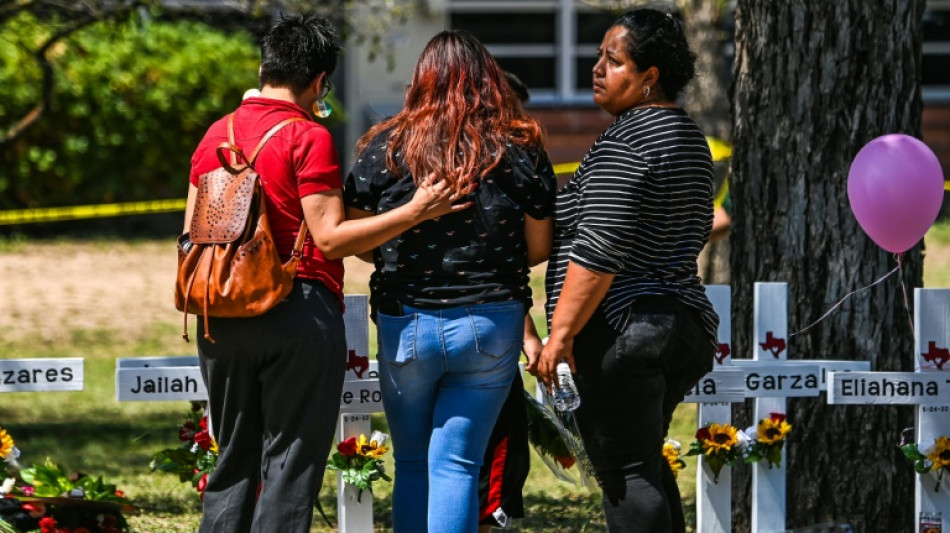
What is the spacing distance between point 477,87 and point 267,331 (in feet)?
2.80

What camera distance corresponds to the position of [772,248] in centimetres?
520

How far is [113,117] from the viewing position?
17.3 metres

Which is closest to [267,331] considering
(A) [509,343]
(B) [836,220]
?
(A) [509,343]

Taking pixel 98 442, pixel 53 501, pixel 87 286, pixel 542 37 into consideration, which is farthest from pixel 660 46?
pixel 542 37

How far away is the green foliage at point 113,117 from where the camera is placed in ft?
55.9

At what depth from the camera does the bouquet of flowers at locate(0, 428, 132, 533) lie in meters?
4.65

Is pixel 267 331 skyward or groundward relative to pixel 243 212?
groundward

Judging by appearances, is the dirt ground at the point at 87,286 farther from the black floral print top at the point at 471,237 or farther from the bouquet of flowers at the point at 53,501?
the black floral print top at the point at 471,237

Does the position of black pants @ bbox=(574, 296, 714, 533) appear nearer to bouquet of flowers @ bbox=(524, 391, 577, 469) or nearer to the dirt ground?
bouquet of flowers @ bbox=(524, 391, 577, 469)

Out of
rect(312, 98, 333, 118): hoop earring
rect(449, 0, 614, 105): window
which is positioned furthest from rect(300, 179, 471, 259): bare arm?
rect(449, 0, 614, 105): window

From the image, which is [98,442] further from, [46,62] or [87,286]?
[87,286]

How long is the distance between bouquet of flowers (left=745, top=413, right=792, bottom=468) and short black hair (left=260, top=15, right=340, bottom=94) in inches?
74.5

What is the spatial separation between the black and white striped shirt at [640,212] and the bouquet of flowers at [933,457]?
114 centimetres

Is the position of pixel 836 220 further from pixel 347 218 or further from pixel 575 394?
pixel 347 218
